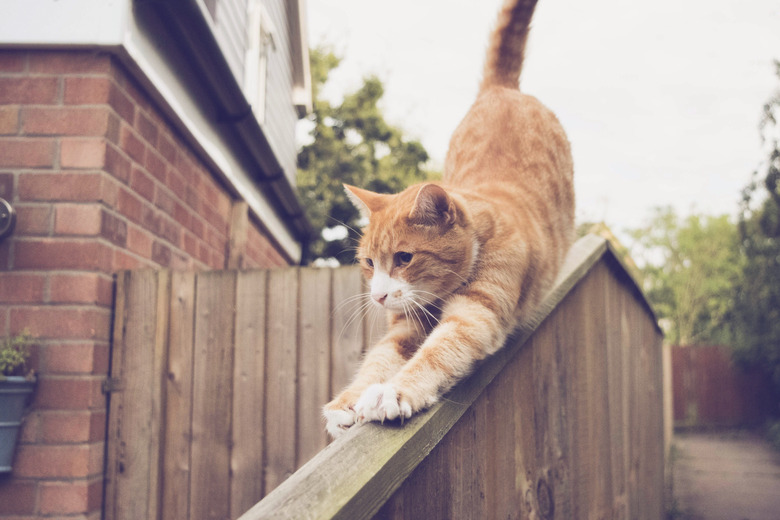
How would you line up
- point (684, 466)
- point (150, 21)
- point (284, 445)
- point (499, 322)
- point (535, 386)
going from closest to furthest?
point (499, 322), point (535, 386), point (284, 445), point (150, 21), point (684, 466)

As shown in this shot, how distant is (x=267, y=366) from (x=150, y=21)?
162cm

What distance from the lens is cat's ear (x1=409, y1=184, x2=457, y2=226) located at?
168 centimetres

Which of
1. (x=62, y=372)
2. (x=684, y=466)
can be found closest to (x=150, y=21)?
(x=62, y=372)

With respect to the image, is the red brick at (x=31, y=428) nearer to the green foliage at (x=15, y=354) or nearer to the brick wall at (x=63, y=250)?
the brick wall at (x=63, y=250)

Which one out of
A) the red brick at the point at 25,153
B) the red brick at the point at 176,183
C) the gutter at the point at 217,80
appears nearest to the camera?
the red brick at the point at 25,153

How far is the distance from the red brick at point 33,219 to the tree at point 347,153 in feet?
37.8

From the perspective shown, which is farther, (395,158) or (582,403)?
(395,158)

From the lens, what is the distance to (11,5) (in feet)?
7.63

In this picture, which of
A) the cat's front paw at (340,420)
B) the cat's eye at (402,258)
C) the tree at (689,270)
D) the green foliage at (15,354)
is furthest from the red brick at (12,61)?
the tree at (689,270)

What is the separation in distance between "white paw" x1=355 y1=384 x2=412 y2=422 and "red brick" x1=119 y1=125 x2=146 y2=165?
1.78m

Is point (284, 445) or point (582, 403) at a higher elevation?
point (582, 403)

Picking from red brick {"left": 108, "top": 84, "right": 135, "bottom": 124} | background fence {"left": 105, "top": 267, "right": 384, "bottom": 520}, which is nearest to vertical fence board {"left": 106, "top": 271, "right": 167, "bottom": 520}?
background fence {"left": 105, "top": 267, "right": 384, "bottom": 520}

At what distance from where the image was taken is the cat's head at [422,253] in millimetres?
1801

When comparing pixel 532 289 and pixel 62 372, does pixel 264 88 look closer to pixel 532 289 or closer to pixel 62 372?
pixel 62 372
